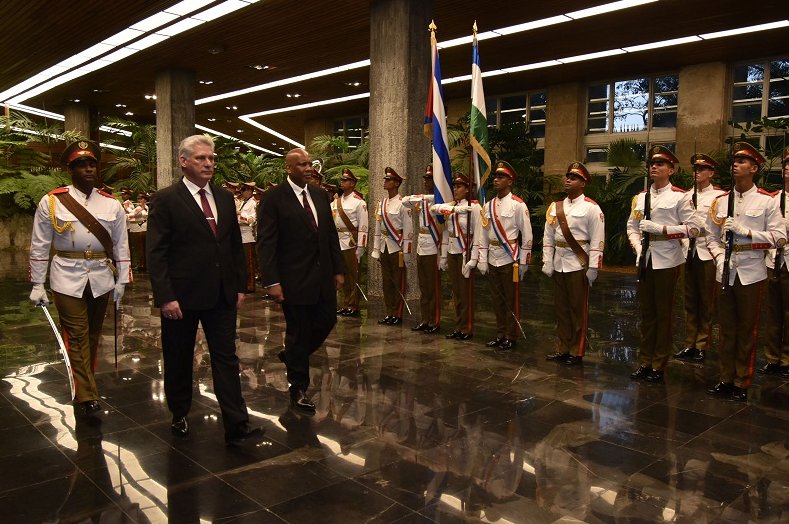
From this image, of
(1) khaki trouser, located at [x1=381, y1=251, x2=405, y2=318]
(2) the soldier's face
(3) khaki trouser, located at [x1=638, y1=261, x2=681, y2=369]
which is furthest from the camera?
(1) khaki trouser, located at [x1=381, y1=251, x2=405, y2=318]

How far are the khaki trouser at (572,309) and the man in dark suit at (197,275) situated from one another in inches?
132

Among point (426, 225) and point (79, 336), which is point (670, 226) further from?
point (79, 336)

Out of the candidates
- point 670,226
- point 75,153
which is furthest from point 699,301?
point 75,153

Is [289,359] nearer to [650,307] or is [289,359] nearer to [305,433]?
[305,433]

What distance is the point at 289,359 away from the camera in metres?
4.81

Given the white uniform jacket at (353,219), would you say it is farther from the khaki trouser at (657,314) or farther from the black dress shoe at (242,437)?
the black dress shoe at (242,437)

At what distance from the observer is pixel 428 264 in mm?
7844

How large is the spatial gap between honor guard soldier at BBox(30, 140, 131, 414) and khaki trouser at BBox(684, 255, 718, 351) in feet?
17.8

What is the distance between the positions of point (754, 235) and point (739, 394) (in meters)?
1.27

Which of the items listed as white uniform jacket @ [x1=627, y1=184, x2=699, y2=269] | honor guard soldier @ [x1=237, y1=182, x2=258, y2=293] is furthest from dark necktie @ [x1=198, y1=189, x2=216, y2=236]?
honor guard soldier @ [x1=237, y1=182, x2=258, y2=293]

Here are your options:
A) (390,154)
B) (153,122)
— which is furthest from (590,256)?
(153,122)

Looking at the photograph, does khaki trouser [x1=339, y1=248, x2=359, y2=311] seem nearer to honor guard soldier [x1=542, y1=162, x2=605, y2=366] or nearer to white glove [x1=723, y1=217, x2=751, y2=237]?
honor guard soldier [x1=542, y1=162, x2=605, y2=366]

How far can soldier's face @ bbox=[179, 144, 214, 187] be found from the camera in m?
3.98

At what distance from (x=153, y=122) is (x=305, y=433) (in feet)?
82.8
